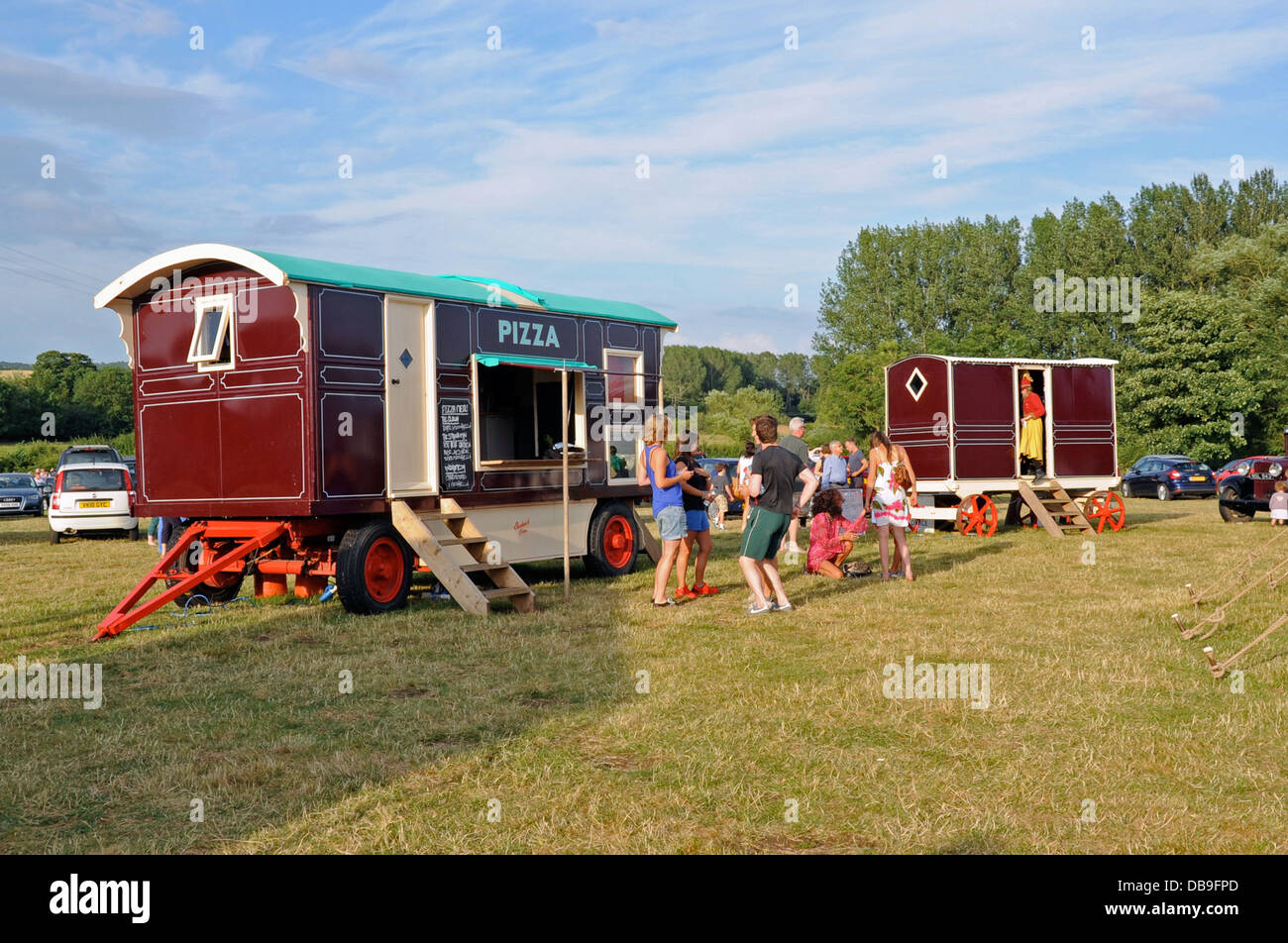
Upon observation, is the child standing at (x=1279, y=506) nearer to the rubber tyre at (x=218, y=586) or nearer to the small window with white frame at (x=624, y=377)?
the small window with white frame at (x=624, y=377)

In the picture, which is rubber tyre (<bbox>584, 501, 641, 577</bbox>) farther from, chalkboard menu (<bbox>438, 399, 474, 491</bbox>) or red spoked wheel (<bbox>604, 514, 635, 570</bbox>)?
chalkboard menu (<bbox>438, 399, 474, 491</bbox>)

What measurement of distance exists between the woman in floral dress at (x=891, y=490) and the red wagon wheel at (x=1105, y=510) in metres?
9.49

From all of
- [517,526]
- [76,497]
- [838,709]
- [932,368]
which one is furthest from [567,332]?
[76,497]

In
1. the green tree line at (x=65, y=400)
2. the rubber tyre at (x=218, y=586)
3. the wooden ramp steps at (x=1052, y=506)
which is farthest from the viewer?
the green tree line at (x=65, y=400)

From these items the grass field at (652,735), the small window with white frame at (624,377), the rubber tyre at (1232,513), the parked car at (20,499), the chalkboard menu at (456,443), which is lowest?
the grass field at (652,735)

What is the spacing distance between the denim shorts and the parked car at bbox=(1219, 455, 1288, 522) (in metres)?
14.7

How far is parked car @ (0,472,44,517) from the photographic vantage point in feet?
104

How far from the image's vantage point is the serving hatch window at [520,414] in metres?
15.1

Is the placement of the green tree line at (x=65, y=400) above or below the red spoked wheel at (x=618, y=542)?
above

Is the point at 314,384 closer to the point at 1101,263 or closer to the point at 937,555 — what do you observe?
the point at 937,555

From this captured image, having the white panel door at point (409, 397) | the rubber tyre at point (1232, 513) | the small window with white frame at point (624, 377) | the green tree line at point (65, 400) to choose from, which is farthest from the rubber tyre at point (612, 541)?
the green tree line at point (65, 400)

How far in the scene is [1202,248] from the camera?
51875 mm

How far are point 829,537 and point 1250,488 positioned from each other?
41.9 feet
